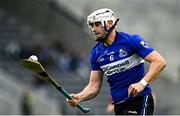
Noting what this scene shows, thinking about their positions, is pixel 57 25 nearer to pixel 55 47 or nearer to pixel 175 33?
pixel 55 47

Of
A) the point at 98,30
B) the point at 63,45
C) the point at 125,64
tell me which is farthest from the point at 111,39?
the point at 63,45

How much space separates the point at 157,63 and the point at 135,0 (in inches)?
588

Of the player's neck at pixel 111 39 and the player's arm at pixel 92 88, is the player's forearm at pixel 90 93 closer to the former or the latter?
the player's arm at pixel 92 88

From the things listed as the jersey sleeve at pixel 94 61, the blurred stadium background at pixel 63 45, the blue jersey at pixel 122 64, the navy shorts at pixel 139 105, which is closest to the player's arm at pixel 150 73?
the blue jersey at pixel 122 64

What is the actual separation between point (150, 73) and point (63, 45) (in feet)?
44.0

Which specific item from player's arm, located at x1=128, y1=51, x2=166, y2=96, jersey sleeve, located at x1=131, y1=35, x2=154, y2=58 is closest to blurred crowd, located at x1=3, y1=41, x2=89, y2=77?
jersey sleeve, located at x1=131, y1=35, x2=154, y2=58

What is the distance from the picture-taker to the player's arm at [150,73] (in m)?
6.84

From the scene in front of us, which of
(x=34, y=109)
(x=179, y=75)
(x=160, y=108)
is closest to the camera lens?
(x=34, y=109)

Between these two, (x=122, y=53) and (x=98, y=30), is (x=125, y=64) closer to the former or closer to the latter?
(x=122, y=53)

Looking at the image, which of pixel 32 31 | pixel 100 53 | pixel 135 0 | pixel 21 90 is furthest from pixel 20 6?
pixel 100 53

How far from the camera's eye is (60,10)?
20938mm

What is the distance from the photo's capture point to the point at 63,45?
20.4 metres

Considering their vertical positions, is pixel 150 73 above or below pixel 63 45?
above

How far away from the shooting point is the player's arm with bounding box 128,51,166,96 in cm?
684
